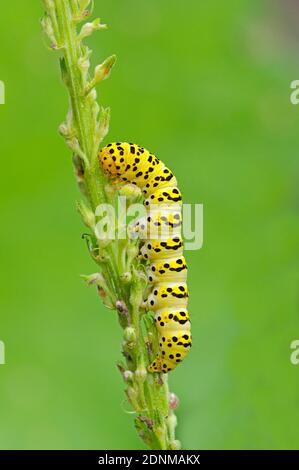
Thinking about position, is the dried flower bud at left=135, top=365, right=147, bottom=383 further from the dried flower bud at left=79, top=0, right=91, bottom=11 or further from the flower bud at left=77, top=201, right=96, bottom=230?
the dried flower bud at left=79, top=0, right=91, bottom=11

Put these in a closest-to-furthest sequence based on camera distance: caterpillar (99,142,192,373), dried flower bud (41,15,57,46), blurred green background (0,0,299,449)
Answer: dried flower bud (41,15,57,46) < caterpillar (99,142,192,373) < blurred green background (0,0,299,449)

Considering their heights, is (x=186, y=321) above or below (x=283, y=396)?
above

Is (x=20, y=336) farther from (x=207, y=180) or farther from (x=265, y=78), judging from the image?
(x=265, y=78)

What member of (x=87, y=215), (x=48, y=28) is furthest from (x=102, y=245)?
(x=48, y=28)

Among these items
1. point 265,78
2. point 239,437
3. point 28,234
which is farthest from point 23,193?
point 265,78

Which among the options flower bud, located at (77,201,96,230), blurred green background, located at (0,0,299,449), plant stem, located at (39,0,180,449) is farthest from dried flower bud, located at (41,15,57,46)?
blurred green background, located at (0,0,299,449)

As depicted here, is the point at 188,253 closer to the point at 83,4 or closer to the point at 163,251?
the point at 163,251

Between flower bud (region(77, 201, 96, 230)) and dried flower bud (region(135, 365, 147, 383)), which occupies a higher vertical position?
flower bud (region(77, 201, 96, 230))
